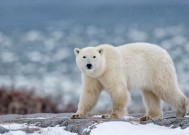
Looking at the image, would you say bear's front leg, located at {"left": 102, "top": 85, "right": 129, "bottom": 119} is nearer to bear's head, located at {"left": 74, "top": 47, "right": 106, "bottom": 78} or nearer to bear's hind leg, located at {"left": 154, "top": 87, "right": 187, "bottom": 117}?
bear's head, located at {"left": 74, "top": 47, "right": 106, "bottom": 78}

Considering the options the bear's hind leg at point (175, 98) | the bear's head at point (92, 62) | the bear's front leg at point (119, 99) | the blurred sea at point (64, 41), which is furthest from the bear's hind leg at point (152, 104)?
the blurred sea at point (64, 41)

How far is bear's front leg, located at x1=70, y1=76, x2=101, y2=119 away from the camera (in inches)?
467

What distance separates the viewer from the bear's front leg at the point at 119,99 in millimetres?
11648

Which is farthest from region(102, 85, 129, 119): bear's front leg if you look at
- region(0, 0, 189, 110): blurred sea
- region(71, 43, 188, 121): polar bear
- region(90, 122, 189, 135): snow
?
region(0, 0, 189, 110): blurred sea

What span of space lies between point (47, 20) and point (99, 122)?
10584 centimetres

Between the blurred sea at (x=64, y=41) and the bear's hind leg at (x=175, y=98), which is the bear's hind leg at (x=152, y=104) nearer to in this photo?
the bear's hind leg at (x=175, y=98)

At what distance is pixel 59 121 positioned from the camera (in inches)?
447

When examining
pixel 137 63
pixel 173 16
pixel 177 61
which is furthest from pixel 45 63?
pixel 173 16

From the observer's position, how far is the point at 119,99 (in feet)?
38.2

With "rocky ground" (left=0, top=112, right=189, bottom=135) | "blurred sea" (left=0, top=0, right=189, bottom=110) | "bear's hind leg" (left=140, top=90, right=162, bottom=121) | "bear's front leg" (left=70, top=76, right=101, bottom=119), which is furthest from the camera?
"blurred sea" (left=0, top=0, right=189, bottom=110)

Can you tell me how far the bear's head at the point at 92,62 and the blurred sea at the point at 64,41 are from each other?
1010 cm

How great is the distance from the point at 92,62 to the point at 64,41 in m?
60.2

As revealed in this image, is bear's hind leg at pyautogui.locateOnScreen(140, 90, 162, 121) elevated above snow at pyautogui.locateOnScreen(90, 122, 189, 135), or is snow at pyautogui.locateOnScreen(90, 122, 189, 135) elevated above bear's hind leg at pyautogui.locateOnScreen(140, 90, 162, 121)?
bear's hind leg at pyautogui.locateOnScreen(140, 90, 162, 121)

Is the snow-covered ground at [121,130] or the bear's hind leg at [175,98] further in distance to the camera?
the bear's hind leg at [175,98]
